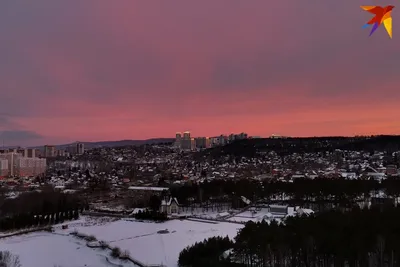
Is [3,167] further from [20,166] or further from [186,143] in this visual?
[186,143]

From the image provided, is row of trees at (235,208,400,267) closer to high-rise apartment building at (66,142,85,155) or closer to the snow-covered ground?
the snow-covered ground

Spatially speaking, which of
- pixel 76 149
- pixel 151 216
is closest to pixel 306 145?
pixel 151 216

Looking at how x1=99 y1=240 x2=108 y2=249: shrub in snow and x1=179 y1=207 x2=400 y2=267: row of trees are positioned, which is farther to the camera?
x1=99 y1=240 x2=108 y2=249: shrub in snow

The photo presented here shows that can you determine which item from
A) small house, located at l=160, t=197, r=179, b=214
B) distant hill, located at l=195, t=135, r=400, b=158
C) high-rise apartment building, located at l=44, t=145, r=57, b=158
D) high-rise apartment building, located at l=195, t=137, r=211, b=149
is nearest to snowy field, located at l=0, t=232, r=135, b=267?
small house, located at l=160, t=197, r=179, b=214

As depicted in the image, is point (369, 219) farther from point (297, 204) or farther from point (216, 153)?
point (216, 153)

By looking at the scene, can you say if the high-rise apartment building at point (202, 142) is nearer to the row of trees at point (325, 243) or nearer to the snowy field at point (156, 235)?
the snowy field at point (156, 235)

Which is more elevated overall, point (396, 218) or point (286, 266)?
point (396, 218)

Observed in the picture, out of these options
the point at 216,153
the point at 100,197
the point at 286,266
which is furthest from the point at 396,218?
the point at 216,153

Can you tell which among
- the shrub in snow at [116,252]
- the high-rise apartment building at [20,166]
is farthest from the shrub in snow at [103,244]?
the high-rise apartment building at [20,166]
